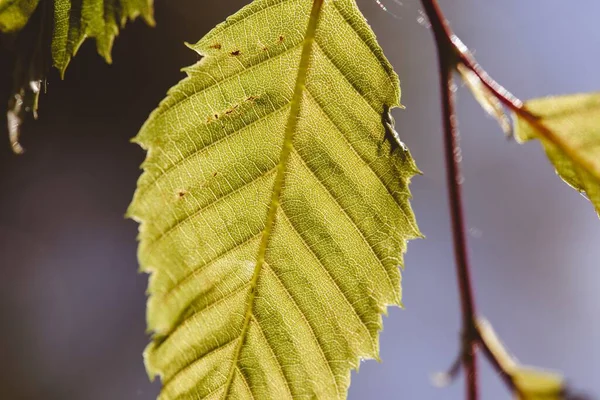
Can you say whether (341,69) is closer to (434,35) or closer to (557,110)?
(434,35)

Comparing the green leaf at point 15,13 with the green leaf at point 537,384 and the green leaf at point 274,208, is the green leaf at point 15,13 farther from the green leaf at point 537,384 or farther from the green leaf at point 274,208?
the green leaf at point 537,384

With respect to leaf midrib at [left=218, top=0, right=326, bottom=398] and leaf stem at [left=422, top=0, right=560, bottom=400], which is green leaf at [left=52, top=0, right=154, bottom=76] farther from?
leaf stem at [left=422, top=0, right=560, bottom=400]

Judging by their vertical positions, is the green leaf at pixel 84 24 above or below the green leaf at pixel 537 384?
above

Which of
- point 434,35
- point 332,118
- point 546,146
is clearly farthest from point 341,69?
point 546,146

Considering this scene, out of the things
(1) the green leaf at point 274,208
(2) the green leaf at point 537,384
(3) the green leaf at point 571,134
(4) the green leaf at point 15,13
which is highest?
(4) the green leaf at point 15,13

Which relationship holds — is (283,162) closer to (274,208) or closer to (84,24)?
(274,208)

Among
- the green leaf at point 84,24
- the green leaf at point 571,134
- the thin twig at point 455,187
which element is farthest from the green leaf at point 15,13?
the green leaf at point 571,134
